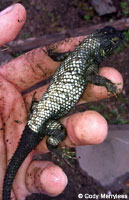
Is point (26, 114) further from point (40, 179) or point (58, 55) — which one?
point (40, 179)

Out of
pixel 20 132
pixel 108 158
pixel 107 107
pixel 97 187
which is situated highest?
pixel 20 132

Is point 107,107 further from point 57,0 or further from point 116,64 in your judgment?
point 57,0

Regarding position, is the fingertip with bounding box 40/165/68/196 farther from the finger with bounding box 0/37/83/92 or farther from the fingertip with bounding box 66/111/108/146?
the finger with bounding box 0/37/83/92

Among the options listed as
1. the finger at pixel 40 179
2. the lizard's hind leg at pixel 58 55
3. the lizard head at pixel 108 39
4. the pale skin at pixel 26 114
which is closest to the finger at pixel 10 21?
the pale skin at pixel 26 114

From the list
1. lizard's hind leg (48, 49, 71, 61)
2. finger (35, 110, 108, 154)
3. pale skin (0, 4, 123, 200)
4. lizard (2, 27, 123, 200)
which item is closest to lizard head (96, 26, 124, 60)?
lizard (2, 27, 123, 200)

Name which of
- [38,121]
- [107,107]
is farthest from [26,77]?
[107,107]

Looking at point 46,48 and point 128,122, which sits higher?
point 46,48
